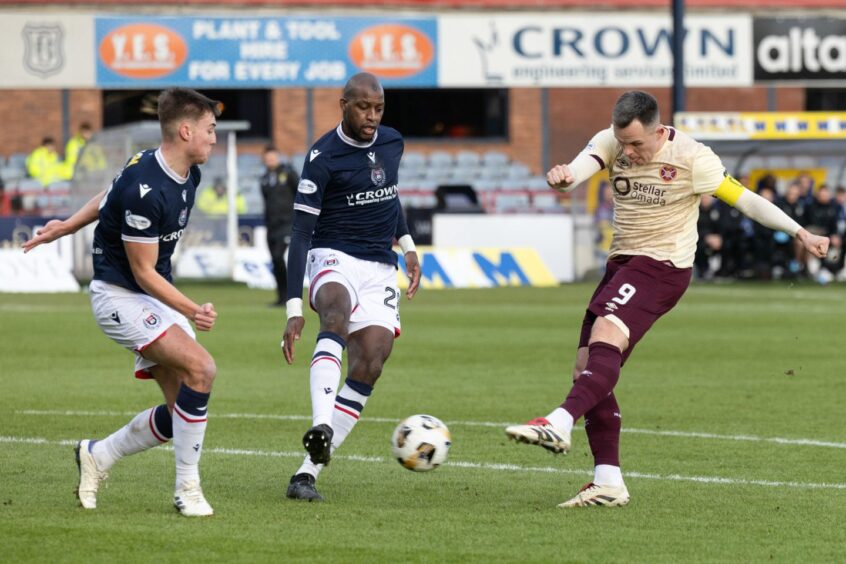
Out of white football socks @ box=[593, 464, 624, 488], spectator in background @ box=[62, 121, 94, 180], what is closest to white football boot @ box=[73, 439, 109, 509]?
white football socks @ box=[593, 464, 624, 488]

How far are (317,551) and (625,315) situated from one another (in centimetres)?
210

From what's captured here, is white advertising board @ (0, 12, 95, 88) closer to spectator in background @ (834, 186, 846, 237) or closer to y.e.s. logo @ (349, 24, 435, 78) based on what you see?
y.e.s. logo @ (349, 24, 435, 78)

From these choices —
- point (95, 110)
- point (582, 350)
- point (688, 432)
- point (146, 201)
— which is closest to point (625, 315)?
point (582, 350)

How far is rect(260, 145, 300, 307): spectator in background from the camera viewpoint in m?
22.4

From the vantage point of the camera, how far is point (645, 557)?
682cm

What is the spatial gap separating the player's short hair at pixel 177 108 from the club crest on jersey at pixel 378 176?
127 centimetres

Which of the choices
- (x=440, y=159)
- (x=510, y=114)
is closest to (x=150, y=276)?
(x=440, y=159)

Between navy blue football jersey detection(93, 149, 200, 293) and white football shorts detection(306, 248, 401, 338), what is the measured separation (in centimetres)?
100

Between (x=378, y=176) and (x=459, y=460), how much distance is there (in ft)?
6.24

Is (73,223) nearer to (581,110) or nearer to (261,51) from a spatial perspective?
(261,51)

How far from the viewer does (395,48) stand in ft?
108

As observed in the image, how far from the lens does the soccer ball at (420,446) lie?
8055mm

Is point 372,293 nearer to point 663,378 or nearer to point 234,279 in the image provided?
point 663,378

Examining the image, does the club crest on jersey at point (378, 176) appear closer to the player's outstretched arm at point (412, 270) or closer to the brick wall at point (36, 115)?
the player's outstretched arm at point (412, 270)
